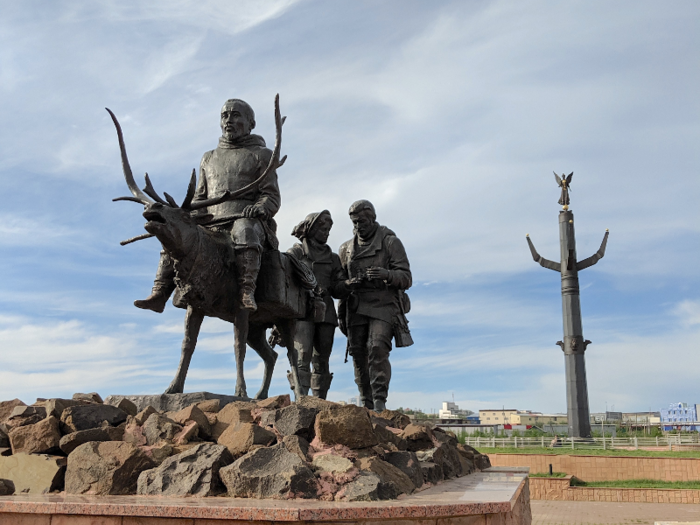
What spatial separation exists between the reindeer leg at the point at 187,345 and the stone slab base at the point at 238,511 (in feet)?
7.07

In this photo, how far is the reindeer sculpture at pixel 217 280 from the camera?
5719mm

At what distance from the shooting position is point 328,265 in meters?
8.49

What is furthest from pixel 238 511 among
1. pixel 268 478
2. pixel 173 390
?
pixel 173 390

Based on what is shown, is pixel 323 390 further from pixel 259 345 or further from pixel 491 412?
pixel 491 412

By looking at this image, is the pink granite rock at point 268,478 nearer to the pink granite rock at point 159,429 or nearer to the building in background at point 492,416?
the pink granite rock at point 159,429

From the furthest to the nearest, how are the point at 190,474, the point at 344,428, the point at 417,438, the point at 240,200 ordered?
1. the point at 240,200
2. the point at 417,438
3. the point at 344,428
4. the point at 190,474

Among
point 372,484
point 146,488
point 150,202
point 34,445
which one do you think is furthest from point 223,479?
point 150,202

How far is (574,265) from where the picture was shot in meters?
27.4

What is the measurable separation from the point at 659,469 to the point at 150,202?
1630cm

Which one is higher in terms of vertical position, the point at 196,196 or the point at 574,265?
the point at 574,265

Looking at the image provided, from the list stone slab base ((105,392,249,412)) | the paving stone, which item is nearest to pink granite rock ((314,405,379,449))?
stone slab base ((105,392,249,412))

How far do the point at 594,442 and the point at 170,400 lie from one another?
21.9 metres

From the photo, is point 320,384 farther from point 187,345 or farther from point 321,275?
point 187,345

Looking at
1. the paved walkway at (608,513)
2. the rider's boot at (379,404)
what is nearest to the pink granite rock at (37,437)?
the rider's boot at (379,404)
